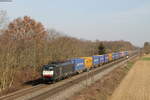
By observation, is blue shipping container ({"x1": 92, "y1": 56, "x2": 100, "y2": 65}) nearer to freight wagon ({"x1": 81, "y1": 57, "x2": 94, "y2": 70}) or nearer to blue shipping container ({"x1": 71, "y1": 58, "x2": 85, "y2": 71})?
freight wagon ({"x1": 81, "y1": 57, "x2": 94, "y2": 70})

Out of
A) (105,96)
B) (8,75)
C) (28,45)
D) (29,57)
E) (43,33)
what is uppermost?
(43,33)

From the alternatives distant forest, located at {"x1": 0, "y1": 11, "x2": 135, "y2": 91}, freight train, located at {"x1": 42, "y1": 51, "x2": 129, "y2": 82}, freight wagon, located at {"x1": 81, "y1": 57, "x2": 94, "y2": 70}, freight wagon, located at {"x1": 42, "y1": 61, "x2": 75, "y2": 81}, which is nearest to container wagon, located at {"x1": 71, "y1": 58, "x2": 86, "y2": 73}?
freight train, located at {"x1": 42, "y1": 51, "x2": 129, "y2": 82}

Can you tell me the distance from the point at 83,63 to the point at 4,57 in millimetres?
20676

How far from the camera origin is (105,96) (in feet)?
77.6

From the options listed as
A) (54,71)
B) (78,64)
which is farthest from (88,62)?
(54,71)

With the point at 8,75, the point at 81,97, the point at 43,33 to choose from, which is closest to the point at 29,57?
the point at 8,75

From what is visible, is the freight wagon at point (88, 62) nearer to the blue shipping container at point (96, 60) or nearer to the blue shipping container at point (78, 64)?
the blue shipping container at point (78, 64)

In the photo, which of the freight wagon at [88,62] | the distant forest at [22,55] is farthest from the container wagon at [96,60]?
the distant forest at [22,55]

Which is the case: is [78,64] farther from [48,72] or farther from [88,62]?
[48,72]

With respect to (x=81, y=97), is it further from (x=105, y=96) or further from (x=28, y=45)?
(x=28, y=45)

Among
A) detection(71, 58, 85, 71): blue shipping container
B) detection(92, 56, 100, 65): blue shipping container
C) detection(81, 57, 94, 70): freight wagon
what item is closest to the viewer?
detection(71, 58, 85, 71): blue shipping container

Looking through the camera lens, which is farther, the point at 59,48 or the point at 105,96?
the point at 59,48

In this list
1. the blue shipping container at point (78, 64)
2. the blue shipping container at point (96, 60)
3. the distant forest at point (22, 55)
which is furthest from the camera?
the blue shipping container at point (96, 60)

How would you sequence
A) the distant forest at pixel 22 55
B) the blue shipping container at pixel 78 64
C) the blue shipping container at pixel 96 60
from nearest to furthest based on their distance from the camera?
1. the distant forest at pixel 22 55
2. the blue shipping container at pixel 78 64
3. the blue shipping container at pixel 96 60
